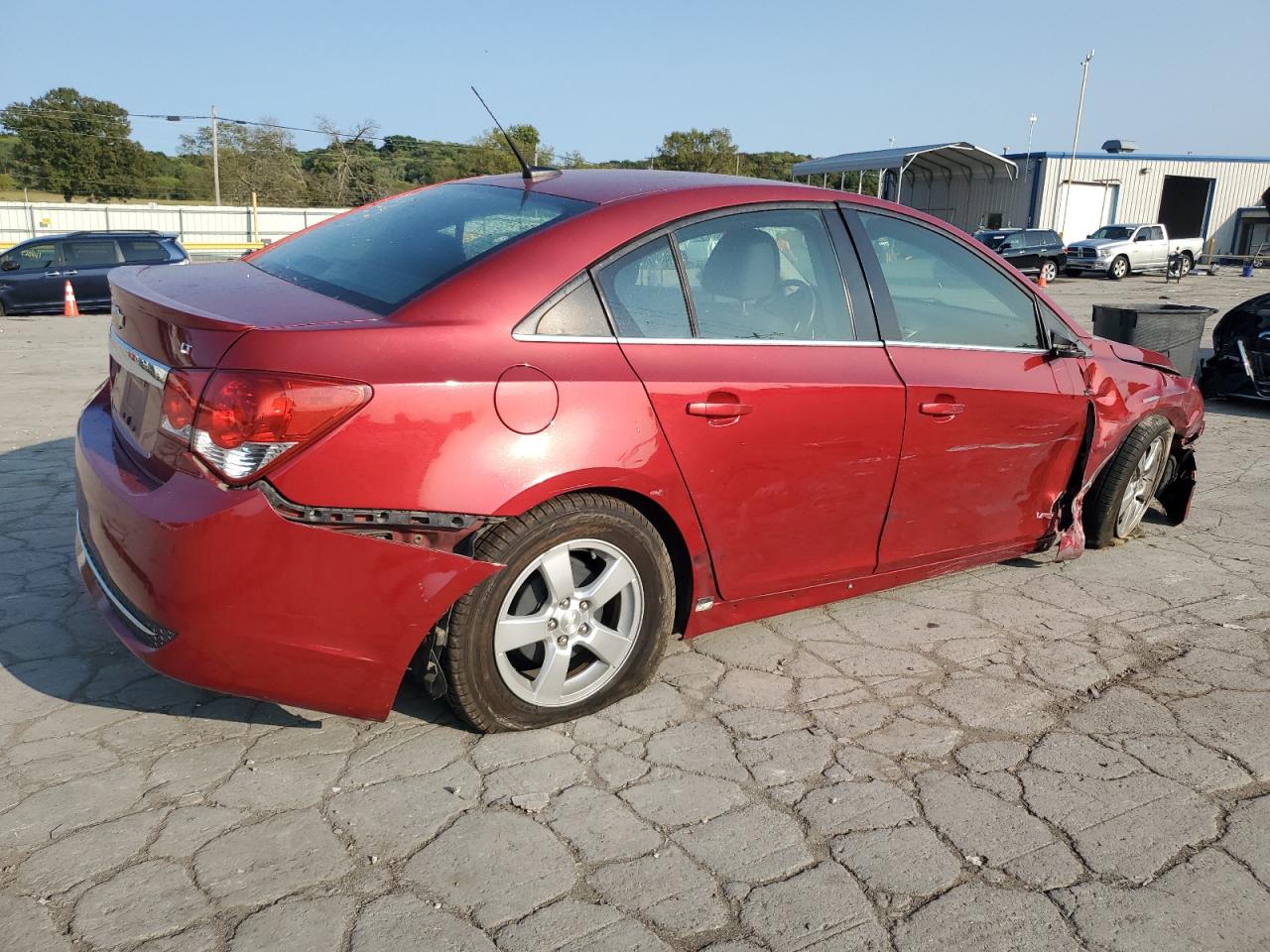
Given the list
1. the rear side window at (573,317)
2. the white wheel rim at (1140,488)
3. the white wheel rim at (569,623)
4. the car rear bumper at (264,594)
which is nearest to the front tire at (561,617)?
the white wheel rim at (569,623)

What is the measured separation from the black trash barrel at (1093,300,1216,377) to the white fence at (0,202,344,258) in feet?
90.0

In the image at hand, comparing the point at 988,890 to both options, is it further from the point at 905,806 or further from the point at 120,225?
the point at 120,225

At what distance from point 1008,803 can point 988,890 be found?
0.42 meters

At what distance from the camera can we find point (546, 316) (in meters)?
2.79

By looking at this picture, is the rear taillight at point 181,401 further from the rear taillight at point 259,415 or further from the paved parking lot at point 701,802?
the paved parking lot at point 701,802

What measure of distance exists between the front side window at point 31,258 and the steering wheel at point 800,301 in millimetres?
16529

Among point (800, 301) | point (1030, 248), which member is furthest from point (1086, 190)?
point (800, 301)

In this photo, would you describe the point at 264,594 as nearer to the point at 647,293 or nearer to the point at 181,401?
the point at 181,401

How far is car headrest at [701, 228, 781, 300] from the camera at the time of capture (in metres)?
3.21

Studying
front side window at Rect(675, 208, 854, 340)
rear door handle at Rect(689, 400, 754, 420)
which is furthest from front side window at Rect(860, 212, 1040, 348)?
rear door handle at Rect(689, 400, 754, 420)

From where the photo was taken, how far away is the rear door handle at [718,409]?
9.78 ft

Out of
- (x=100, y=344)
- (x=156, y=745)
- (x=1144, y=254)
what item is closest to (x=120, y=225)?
(x=100, y=344)

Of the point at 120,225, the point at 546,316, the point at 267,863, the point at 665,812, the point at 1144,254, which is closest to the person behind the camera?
the point at 267,863

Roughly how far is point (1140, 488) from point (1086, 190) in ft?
133
